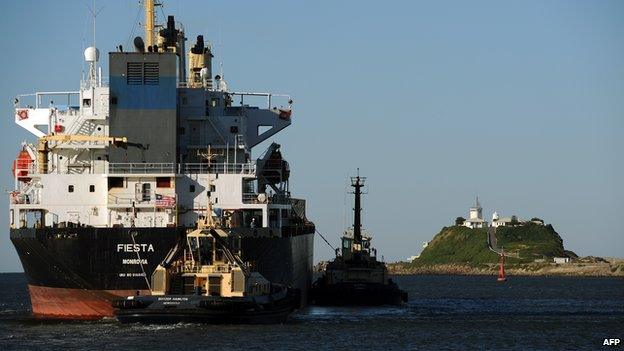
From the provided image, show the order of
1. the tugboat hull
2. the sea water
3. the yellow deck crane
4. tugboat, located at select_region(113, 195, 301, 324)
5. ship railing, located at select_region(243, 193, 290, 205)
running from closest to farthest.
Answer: the sea water, tugboat, located at select_region(113, 195, 301, 324), ship railing, located at select_region(243, 193, 290, 205), the yellow deck crane, the tugboat hull

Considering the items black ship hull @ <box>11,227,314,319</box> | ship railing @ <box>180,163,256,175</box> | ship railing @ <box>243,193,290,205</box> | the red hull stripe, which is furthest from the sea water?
ship railing @ <box>180,163,256,175</box>

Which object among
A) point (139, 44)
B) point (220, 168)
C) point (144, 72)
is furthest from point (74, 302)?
point (139, 44)

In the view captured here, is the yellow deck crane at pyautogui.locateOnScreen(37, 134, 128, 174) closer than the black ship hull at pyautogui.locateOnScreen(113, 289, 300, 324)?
No

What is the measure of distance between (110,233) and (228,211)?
5.51 metres

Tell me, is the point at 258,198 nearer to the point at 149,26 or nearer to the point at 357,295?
the point at 149,26

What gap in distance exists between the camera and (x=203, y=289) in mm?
54125

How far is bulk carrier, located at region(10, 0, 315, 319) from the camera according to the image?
2302 inches

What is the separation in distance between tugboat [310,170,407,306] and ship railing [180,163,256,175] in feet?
55.6

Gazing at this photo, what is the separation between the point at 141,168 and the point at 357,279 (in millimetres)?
23409

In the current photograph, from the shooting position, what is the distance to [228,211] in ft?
200

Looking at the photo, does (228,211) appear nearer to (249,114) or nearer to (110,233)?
(110,233)

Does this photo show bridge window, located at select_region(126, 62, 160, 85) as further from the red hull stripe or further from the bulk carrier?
the red hull stripe

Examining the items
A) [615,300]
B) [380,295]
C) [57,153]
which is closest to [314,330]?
[57,153]

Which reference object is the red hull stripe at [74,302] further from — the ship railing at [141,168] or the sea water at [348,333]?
the ship railing at [141,168]
